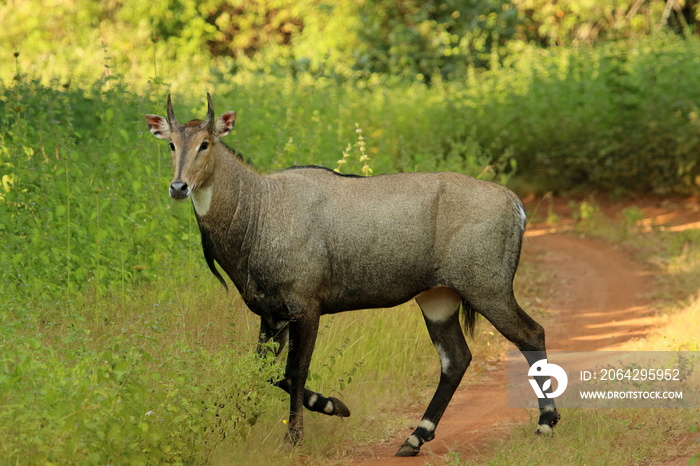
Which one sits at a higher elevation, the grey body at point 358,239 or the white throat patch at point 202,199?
the white throat patch at point 202,199

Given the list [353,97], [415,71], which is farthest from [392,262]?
[415,71]

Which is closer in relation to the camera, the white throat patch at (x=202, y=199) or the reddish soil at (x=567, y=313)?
the white throat patch at (x=202, y=199)

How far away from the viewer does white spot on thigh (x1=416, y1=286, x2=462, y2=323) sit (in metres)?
6.53

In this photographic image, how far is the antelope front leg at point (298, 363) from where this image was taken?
591 cm

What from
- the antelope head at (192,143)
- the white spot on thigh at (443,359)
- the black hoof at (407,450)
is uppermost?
the antelope head at (192,143)

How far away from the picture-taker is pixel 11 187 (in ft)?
25.5

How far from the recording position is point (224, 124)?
5977 millimetres

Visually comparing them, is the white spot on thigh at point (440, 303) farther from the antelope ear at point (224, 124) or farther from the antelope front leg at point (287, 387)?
the antelope ear at point (224, 124)

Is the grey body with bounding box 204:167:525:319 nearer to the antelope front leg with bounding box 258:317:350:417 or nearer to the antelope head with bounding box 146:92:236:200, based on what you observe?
the antelope front leg with bounding box 258:317:350:417

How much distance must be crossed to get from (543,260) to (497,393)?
18.6 feet

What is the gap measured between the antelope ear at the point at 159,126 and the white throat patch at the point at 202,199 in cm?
44

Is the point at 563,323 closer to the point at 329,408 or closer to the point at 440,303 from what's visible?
the point at 440,303

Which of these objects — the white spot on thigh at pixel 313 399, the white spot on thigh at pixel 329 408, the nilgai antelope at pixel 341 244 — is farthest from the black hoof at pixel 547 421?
the white spot on thigh at pixel 313 399

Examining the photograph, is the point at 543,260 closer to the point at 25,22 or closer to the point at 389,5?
the point at 389,5
